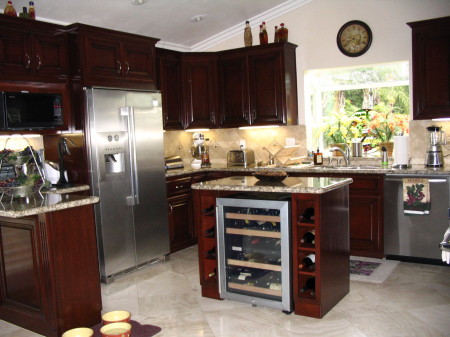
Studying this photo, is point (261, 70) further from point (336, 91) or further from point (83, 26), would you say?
point (83, 26)

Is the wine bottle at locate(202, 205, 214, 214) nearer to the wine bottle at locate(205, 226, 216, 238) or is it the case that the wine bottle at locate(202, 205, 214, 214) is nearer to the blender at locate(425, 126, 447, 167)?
the wine bottle at locate(205, 226, 216, 238)

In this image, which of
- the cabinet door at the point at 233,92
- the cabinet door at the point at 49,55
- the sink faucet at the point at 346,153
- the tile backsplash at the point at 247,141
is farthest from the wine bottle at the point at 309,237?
the cabinet door at the point at 49,55

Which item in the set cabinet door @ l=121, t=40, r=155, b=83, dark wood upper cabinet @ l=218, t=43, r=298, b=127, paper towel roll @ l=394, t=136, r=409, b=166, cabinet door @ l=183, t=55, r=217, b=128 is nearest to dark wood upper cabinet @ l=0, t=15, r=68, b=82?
cabinet door @ l=121, t=40, r=155, b=83

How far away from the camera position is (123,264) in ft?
14.8

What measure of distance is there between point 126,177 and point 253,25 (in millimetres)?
2778

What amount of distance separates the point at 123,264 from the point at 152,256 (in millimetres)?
392

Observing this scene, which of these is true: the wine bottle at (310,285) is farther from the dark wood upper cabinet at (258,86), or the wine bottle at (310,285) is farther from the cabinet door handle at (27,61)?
the cabinet door handle at (27,61)

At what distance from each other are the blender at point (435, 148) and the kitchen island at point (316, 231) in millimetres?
1532

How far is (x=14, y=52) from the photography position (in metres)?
4.00

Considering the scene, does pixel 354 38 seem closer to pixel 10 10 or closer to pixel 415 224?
pixel 415 224

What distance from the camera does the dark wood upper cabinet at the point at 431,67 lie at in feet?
14.8

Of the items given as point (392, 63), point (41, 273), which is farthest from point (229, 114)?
point (41, 273)

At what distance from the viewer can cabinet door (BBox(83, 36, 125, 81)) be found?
169 inches

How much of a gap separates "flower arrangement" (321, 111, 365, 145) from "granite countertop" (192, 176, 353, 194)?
2179 millimetres
